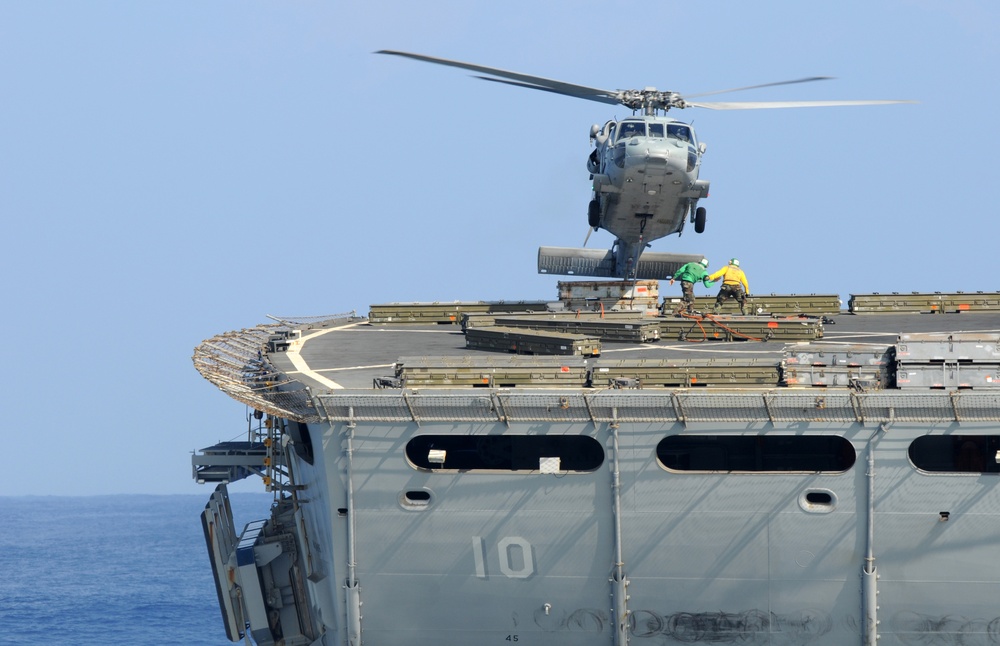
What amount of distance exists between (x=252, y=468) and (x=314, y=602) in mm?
7341

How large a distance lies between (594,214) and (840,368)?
1899 cm

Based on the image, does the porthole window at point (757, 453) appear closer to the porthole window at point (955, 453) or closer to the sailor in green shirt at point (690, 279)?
the porthole window at point (955, 453)

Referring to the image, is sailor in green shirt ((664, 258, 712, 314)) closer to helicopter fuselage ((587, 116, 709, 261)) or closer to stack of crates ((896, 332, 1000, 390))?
helicopter fuselage ((587, 116, 709, 261))

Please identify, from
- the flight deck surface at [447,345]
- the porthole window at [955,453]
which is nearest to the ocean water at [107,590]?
the flight deck surface at [447,345]

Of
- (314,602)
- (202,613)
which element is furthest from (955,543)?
(202,613)

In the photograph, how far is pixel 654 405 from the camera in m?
23.0

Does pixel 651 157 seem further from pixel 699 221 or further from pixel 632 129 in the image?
pixel 699 221

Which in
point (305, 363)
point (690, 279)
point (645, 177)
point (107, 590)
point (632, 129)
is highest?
point (632, 129)

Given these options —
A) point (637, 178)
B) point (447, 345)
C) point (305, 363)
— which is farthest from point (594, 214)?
point (305, 363)

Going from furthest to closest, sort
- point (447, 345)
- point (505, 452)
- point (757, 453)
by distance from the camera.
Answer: point (447, 345)
point (505, 452)
point (757, 453)

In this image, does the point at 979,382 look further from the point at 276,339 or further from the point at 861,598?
the point at 276,339

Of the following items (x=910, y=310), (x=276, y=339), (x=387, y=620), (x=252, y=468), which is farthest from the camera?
(x=910, y=310)

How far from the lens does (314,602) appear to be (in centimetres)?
2736

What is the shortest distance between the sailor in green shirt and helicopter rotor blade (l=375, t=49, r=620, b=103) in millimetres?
7945
